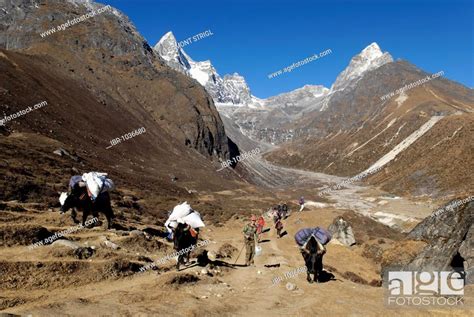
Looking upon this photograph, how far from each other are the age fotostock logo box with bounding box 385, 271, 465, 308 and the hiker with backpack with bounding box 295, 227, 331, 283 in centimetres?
290

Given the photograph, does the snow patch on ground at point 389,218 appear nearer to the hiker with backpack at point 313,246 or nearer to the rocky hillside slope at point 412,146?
the rocky hillside slope at point 412,146

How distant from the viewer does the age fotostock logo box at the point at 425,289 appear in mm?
14688

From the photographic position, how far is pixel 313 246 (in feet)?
57.6

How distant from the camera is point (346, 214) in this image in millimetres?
43438

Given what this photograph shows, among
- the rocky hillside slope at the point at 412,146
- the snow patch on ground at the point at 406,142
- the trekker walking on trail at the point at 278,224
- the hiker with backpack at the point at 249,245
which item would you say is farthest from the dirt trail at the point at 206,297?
the snow patch on ground at the point at 406,142

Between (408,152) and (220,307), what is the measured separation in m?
112

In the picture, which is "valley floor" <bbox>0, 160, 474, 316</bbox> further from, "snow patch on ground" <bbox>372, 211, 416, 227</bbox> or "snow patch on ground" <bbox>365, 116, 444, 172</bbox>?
"snow patch on ground" <bbox>365, 116, 444, 172</bbox>

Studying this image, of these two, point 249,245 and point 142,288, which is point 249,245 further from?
point 142,288

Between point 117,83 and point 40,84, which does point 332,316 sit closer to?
point 40,84

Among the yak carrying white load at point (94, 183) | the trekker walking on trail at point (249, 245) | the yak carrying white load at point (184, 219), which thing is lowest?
the trekker walking on trail at point (249, 245)

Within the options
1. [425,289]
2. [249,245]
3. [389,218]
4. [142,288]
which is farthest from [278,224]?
[389,218]

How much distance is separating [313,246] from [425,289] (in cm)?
488

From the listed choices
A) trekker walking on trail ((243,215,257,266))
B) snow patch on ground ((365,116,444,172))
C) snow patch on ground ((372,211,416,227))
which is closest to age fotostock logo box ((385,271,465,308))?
trekker walking on trail ((243,215,257,266))

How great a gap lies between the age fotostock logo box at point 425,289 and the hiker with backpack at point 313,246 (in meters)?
2.90
